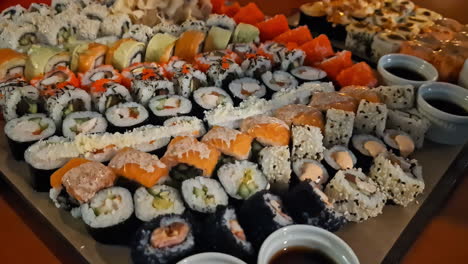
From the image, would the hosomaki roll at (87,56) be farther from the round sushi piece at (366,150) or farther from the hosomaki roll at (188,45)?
the round sushi piece at (366,150)

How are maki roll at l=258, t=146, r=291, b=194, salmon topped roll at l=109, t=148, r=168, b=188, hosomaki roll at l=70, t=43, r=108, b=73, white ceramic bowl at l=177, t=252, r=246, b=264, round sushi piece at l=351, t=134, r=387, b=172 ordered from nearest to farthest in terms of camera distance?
1. white ceramic bowl at l=177, t=252, r=246, b=264
2. salmon topped roll at l=109, t=148, r=168, b=188
3. maki roll at l=258, t=146, r=291, b=194
4. round sushi piece at l=351, t=134, r=387, b=172
5. hosomaki roll at l=70, t=43, r=108, b=73

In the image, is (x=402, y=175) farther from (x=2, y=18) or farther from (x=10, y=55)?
(x=2, y=18)

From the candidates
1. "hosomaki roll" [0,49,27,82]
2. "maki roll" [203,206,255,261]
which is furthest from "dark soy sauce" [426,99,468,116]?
"hosomaki roll" [0,49,27,82]

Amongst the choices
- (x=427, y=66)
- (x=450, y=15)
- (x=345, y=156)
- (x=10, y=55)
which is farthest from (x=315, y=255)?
(x=450, y=15)

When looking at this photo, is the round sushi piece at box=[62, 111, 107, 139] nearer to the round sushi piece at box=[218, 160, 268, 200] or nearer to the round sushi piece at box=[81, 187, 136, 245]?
the round sushi piece at box=[81, 187, 136, 245]

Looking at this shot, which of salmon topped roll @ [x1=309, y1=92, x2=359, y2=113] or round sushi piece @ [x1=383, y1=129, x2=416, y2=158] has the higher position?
salmon topped roll @ [x1=309, y1=92, x2=359, y2=113]

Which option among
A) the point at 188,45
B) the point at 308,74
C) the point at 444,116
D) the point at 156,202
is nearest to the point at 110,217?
the point at 156,202

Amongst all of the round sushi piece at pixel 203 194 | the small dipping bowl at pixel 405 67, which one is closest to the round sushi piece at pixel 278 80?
the small dipping bowl at pixel 405 67

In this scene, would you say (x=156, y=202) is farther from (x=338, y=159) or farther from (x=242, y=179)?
(x=338, y=159)
